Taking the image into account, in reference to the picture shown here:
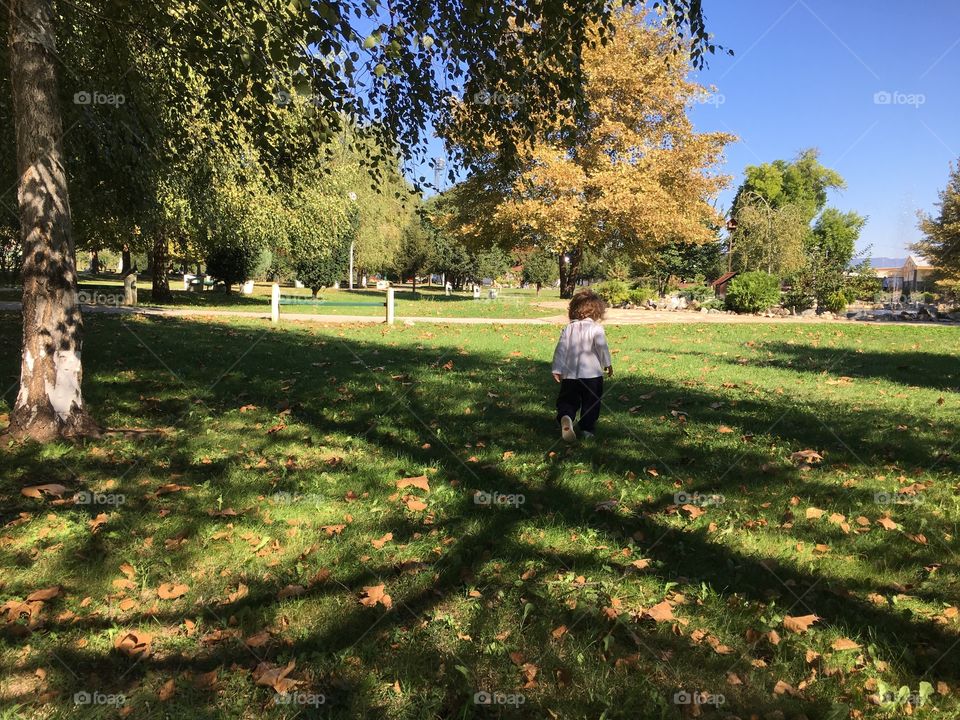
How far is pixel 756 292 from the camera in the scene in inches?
1075

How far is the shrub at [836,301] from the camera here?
89.2 feet

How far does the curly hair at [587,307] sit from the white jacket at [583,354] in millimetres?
97

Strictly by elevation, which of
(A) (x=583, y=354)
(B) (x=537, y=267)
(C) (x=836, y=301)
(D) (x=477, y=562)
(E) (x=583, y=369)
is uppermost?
(B) (x=537, y=267)

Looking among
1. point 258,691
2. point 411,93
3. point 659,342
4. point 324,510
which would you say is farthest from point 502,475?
point 659,342

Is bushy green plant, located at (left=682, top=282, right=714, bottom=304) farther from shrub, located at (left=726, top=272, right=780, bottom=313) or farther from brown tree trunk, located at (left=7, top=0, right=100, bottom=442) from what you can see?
brown tree trunk, located at (left=7, top=0, right=100, bottom=442)

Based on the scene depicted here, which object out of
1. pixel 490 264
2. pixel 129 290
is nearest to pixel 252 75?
pixel 129 290

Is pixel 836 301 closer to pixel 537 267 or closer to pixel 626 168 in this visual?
pixel 626 168

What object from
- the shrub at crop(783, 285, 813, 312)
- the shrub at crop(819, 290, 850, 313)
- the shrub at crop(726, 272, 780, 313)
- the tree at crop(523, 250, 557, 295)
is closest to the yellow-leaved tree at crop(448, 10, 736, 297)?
the shrub at crop(726, 272, 780, 313)

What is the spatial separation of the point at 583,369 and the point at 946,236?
136 feet

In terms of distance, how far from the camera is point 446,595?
299 centimetres

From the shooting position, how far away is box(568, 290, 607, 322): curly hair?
230 inches

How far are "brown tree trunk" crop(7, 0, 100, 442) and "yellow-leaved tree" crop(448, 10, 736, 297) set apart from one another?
71.6 feet

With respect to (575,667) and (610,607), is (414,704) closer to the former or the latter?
(575,667)

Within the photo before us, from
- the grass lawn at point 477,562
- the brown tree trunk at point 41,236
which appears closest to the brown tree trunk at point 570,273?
the grass lawn at point 477,562
